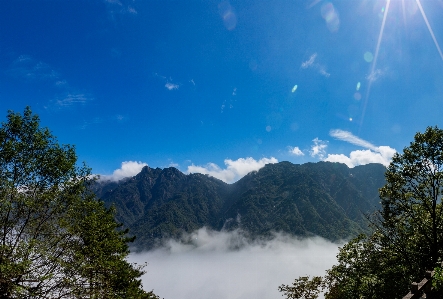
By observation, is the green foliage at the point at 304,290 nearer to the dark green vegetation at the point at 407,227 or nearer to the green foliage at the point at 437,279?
the dark green vegetation at the point at 407,227

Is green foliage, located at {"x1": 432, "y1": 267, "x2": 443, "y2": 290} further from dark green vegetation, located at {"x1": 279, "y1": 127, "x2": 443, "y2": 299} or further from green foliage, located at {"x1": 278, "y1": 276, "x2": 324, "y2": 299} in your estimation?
green foliage, located at {"x1": 278, "y1": 276, "x2": 324, "y2": 299}

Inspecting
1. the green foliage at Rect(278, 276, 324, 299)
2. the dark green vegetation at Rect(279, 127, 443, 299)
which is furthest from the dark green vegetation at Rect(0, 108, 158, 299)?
the dark green vegetation at Rect(279, 127, 443, 299)

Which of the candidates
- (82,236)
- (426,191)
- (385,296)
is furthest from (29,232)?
(426,191)

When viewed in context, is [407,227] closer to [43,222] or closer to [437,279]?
[437,279]

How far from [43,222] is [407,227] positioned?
28.8 m

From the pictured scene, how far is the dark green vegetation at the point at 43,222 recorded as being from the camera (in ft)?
42.5

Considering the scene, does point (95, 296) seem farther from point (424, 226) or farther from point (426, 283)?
point (424, 226)

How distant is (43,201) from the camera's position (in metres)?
14.8

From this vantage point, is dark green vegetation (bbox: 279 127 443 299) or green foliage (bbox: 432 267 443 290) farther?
dark green vegetation (bbox: 279 127 443 299)

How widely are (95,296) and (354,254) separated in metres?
22.2

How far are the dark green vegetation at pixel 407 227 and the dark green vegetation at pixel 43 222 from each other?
2036 cm

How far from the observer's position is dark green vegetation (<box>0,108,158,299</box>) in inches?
510

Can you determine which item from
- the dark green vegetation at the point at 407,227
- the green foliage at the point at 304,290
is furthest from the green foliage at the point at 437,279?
the green foliage at the point at 304,290

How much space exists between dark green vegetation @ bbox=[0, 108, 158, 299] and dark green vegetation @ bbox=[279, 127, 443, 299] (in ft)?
66.8
